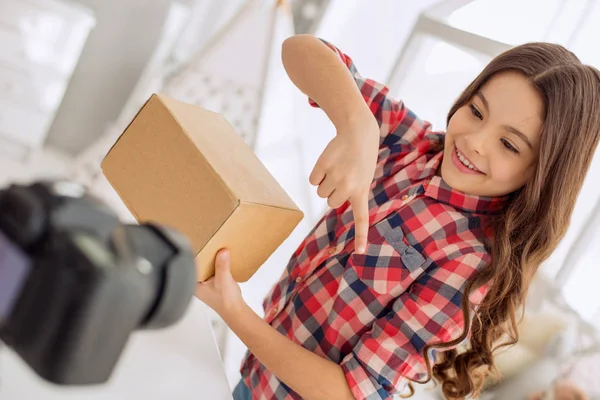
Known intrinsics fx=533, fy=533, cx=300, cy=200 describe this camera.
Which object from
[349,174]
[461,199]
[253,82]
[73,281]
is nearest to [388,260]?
[461,199]

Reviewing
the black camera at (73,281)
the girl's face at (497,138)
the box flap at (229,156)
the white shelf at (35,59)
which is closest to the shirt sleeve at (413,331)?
the girl's face at (497,138)

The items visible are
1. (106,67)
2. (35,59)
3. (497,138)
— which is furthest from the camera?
(106,67)

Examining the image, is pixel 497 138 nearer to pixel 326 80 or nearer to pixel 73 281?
pixel 326 80

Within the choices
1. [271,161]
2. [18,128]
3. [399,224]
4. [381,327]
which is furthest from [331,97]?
[18,128]

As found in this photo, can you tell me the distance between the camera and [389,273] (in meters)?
0.79

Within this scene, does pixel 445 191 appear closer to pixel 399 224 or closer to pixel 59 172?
pixel 399 224

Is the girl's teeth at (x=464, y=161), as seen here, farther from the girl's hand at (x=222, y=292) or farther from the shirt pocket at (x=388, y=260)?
the girl's hand at (x=222, y=292)

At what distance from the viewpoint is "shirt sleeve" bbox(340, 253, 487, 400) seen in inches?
28.7

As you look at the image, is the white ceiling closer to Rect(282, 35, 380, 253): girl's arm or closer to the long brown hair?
Rect(282, 35, 380, 253): girl's arm

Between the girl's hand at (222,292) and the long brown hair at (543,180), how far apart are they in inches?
11.3

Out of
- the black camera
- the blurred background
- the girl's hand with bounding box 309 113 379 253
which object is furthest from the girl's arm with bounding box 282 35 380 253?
the blurred background

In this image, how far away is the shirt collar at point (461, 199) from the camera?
80cm

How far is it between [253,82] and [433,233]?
970 millimetres

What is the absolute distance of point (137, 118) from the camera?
724 millimetres
